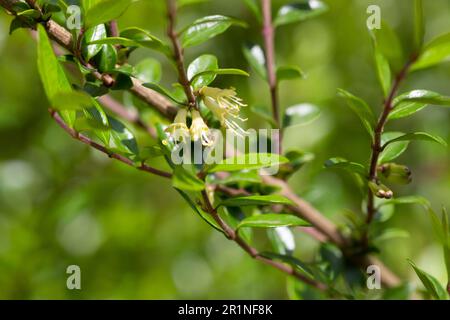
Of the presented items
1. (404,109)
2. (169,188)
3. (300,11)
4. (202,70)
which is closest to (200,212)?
(202,70)

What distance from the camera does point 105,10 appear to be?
2.35 ft

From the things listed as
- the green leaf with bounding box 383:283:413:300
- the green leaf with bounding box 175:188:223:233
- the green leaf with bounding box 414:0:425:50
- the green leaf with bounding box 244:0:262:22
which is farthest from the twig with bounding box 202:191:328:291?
the green leaf with bounding box 244:0:262:22

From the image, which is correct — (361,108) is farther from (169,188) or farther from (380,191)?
(169,188)

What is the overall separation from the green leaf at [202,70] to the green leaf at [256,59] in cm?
30

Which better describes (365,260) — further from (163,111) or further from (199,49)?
(199,49)

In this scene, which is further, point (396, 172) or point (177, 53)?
point (396, 172)

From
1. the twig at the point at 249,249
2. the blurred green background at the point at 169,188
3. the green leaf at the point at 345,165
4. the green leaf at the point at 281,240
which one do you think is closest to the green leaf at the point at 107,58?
Answer: the twig at the point at 249,249

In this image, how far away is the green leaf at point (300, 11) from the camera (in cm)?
115

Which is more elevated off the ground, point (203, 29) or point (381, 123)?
point (203, 29)

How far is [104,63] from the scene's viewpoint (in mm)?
819

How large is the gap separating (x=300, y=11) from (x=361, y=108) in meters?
0.45

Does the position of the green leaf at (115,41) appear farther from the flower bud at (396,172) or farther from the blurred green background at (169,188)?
the blurred green background at (169,188)
